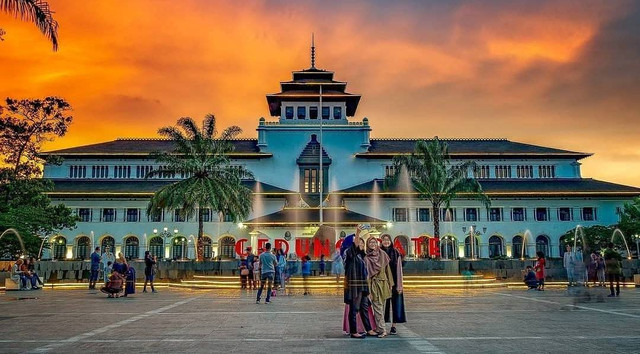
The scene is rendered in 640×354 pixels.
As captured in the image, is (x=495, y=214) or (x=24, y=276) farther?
(x=495, y=214)

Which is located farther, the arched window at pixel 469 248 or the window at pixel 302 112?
the window at pixel 302 112

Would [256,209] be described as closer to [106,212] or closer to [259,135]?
[259,135]

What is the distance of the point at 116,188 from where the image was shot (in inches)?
2121

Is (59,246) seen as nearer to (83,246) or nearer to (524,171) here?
(83,246)

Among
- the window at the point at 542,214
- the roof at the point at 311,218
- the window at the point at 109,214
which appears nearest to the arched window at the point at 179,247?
the window at the point at 109,214

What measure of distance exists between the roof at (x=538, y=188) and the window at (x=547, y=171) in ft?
2.81

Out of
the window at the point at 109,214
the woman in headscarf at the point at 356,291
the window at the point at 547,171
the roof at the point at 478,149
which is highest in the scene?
the roof at the point at 478,149

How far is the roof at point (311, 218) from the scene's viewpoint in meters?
47.6

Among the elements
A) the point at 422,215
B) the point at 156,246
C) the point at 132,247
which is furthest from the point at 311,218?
the point at 132,247

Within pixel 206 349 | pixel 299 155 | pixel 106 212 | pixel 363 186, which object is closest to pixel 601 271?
pixel 206 349

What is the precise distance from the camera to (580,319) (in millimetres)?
14062

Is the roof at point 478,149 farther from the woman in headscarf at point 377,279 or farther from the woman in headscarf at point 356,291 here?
the woman in headscarf at point 356,291

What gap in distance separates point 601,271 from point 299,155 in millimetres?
36011

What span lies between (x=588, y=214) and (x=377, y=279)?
4970 centimetres
